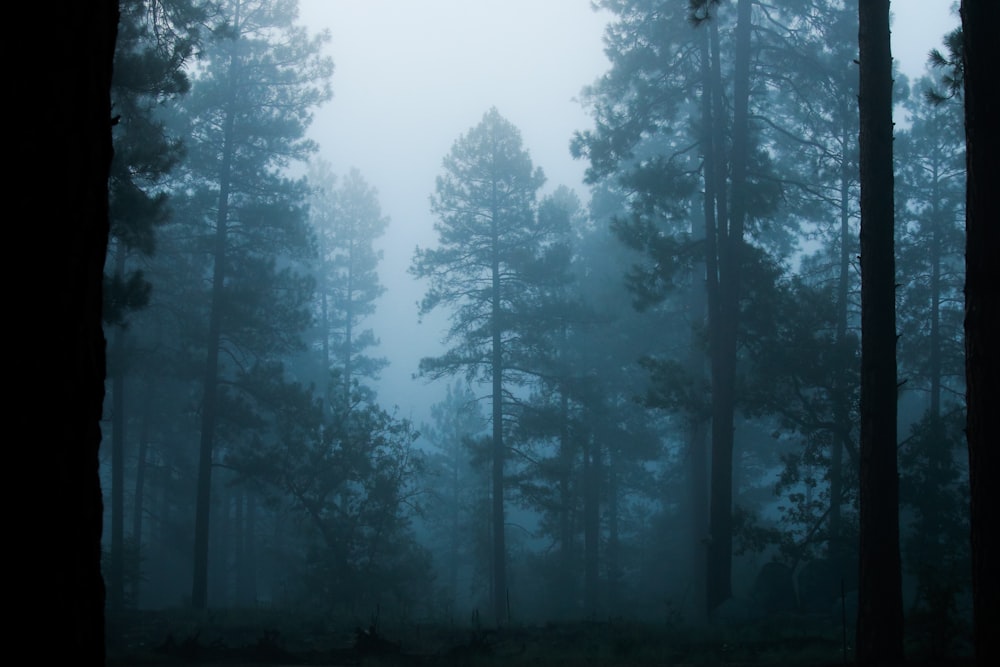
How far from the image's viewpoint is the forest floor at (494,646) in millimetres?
9828

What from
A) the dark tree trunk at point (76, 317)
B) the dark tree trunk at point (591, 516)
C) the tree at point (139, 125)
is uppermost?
the tree at point (139, 125)

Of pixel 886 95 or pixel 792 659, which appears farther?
pixel 792 659

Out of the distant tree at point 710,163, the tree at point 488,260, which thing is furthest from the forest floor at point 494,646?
the tree at point 488,260

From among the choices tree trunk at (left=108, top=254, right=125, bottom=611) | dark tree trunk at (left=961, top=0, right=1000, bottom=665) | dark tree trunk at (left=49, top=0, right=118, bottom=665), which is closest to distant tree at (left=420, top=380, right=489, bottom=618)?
tree trunk at (left=108, top=254, right=125, bottom=611)

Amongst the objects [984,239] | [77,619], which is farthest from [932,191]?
[77,619]

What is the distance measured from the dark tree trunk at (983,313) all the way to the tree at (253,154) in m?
18.6

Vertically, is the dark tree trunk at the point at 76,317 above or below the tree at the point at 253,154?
below

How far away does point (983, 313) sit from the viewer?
21.5ft

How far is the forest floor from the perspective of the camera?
32.2 ft

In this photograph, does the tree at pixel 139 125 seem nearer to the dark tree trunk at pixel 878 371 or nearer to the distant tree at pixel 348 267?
the dark tree trunk at pixel 878 371

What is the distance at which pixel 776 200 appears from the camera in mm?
18516

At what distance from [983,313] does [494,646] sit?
7.71 m

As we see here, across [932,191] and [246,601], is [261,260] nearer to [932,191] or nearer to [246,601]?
[246,601]

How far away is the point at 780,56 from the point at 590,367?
1413 centimetres
